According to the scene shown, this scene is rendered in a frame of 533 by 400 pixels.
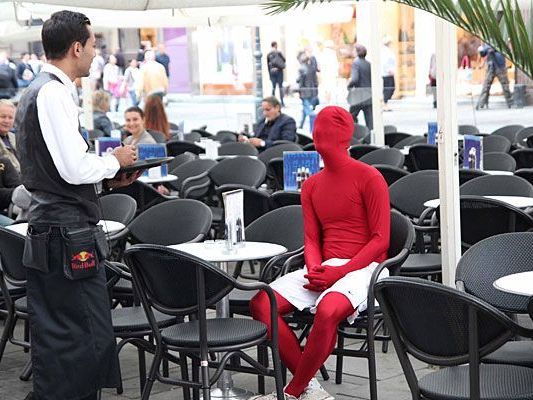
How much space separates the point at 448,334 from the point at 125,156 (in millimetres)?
1487

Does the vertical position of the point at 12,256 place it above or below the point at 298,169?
below

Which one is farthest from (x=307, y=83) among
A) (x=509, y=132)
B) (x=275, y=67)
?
(x=509, y=132)

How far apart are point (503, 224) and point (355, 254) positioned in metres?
1.11

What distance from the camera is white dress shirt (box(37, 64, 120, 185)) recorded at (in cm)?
430

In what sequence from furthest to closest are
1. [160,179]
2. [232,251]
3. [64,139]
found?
[160,179]
[232,251]
[64,139]

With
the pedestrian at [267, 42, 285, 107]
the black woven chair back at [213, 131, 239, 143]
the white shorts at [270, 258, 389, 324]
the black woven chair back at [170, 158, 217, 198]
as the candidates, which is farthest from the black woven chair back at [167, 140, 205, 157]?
the white shorts at [270, 258, 389, 324]

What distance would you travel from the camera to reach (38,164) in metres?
4.39

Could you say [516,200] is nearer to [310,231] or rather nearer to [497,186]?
[497,186]

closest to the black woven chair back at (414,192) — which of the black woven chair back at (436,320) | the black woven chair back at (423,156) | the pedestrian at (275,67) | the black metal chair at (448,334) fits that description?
the black woven chair back at (423,156)

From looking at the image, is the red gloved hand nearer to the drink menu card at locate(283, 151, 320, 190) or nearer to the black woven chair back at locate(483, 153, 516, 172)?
the drink menu card at locate(283, 151, 320, 190)

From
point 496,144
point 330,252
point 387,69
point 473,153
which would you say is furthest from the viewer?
point 387,69

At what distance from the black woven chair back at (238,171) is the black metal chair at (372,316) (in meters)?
3.46

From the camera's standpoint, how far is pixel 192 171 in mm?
9688

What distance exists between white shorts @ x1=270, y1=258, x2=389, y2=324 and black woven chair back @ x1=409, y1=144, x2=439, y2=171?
14.7 ft
